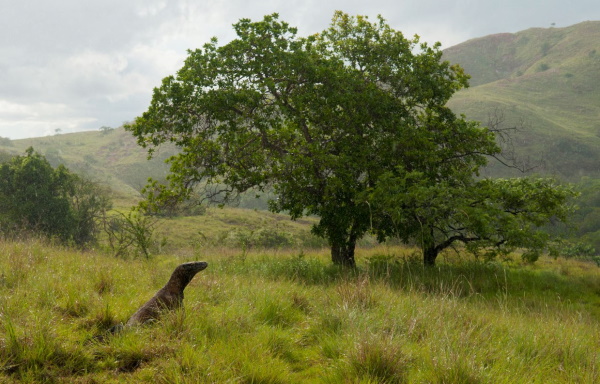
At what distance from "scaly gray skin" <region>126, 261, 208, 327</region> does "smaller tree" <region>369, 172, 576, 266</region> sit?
245 inches

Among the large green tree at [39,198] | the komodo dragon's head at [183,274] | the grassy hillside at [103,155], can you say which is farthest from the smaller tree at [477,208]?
the grassy hillside at [103,155]

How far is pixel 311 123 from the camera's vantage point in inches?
543

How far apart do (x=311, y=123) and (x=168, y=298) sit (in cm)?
1041

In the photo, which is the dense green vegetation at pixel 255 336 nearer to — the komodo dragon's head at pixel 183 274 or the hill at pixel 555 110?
the komodo dragon's head at pixel 183 274

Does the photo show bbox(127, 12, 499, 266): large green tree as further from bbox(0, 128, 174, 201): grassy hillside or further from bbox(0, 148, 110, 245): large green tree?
bbox(0, 128, 174, 201): grassy hillside

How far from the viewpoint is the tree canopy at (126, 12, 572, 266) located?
1223cm

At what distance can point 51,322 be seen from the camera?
3.80 m

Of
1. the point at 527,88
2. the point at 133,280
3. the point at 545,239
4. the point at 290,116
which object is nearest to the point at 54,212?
the point at 290,116

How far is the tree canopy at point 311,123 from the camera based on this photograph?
12234mm

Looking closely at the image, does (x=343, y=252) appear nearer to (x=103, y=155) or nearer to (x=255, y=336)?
(x=255, y=336)

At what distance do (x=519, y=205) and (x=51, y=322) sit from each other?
13429 mm

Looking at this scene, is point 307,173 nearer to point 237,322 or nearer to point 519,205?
point 519,205

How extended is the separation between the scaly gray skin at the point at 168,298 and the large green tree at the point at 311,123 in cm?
786

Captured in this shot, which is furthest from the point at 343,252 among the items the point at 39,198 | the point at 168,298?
the point at 39,198
